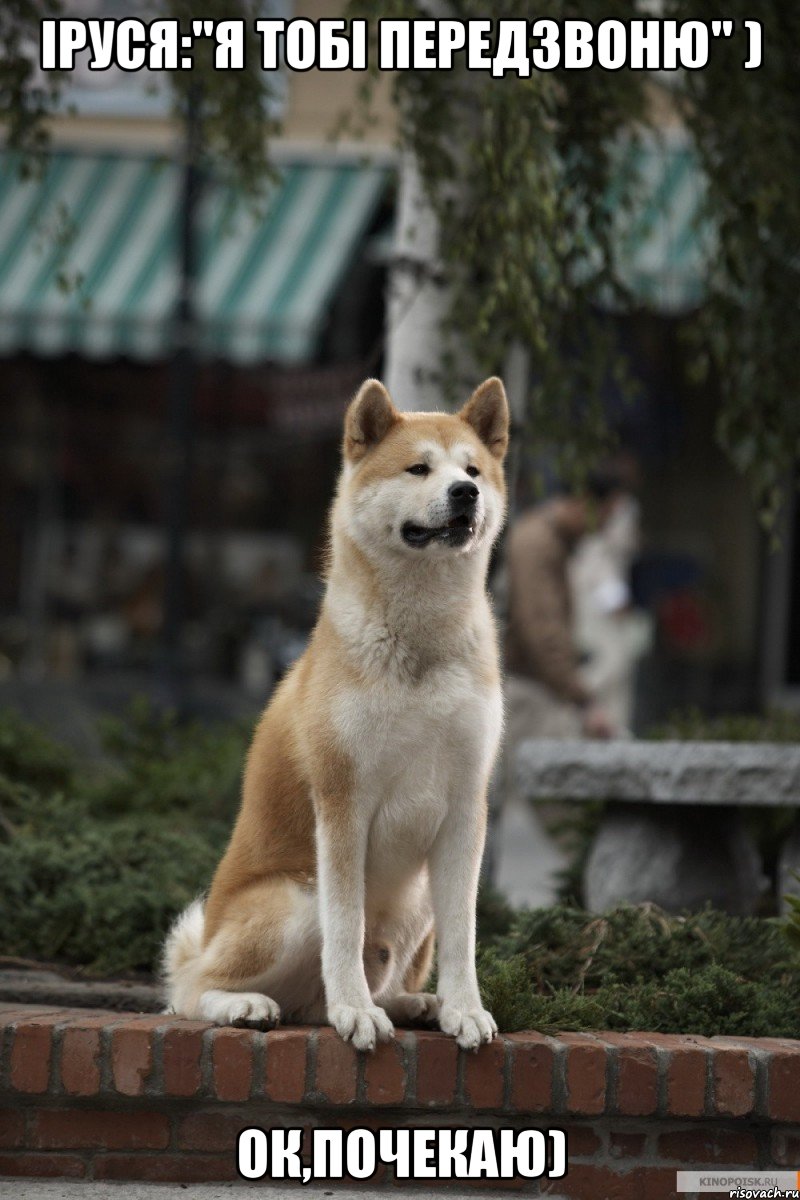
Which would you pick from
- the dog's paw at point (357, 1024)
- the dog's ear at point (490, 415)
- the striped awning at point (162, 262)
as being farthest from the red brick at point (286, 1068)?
the striped awning at point (162, 262)

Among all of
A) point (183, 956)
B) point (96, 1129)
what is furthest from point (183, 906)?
point (96, 1129)

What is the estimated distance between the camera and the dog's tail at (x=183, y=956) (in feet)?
12.2

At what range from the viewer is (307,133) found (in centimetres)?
1269

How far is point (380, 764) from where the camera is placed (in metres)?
3.32

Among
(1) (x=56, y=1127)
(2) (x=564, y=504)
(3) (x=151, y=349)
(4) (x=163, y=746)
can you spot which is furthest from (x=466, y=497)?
(3) (x=151, y=349)

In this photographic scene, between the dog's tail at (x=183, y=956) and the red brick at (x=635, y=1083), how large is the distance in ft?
3.29

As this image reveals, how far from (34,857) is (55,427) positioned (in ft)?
28.8

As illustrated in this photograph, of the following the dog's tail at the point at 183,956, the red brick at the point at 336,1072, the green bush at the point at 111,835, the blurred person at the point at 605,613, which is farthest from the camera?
the blurred person at the point at 605,613

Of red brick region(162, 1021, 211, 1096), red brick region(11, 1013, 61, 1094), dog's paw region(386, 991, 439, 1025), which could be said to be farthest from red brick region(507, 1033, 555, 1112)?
red brick region(11, 1013, 61, 1094)

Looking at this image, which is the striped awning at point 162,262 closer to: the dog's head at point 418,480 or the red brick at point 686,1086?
the dog's head at point 418,480

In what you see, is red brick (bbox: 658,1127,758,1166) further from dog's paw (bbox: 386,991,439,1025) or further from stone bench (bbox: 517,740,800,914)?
stone bench (bbox: 517,740,800,914)

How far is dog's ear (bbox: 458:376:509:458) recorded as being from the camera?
141 inches

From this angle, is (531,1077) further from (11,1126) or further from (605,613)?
(605,613)

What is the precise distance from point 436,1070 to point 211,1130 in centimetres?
54
